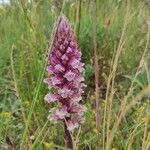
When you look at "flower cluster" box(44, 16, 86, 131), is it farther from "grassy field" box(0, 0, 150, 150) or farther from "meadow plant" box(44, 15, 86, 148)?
"grassy field" box(0, 0, 150, 150)

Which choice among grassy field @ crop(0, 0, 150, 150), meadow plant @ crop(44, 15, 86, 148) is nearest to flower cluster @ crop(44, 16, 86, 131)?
meadow plant @ crop(44, 15, 86, 148)

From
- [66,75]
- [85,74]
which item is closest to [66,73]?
[66,75]

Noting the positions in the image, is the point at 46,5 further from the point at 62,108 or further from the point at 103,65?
the point at 62,108

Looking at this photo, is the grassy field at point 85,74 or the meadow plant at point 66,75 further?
the grassy field at point 85,74

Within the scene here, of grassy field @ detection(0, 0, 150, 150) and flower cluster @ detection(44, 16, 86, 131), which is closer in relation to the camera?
flower cluster @ detection(44, 16, 86, 131)

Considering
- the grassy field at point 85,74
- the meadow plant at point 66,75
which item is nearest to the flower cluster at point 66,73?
the meadow plant at point 66,75

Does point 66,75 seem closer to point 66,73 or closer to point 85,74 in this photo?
point 66,73

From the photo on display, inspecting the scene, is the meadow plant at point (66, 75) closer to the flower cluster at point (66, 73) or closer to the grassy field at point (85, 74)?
the flower cluster at point (66, 73)
